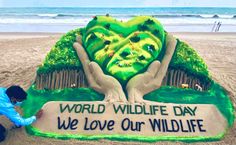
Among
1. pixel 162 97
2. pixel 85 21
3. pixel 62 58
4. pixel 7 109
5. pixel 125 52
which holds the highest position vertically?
pixel 125 52

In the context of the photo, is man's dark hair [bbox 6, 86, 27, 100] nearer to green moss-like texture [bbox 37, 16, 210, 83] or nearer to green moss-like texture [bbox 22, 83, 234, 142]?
green moss-like texture [bbox 22, 83, 234, 142]

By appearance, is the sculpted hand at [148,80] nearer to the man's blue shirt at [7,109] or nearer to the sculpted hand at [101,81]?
the sculpted hand at [101,81]

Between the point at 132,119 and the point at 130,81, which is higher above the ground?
the point at 130,81

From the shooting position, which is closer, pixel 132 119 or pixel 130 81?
pixel 132 119

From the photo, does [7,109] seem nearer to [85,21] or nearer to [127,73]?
[127,73]

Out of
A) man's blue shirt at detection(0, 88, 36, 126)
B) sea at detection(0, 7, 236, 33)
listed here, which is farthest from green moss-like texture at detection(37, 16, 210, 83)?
sea at detection(0, 7, 236, 33)

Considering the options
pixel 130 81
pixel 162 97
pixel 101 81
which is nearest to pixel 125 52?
pixel 130 81
